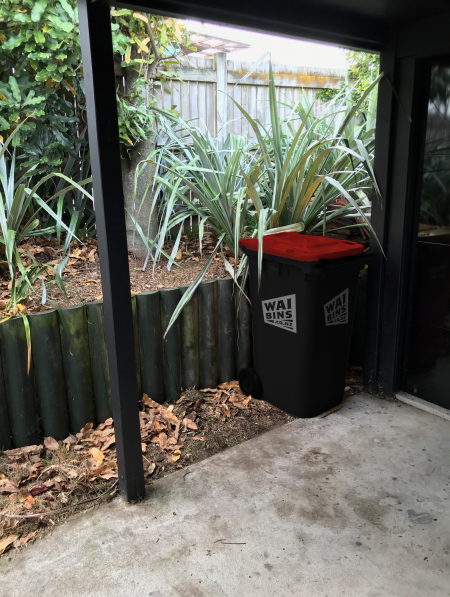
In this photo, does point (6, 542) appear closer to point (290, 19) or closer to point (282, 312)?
point (282, 312)

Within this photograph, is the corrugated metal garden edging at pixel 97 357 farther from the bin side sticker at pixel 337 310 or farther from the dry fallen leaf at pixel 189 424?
the bin side sticker at pixel 337 310

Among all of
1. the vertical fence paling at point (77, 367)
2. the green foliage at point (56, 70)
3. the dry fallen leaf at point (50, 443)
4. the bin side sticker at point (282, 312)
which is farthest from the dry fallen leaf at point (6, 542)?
the green foliage at point (56, 70)

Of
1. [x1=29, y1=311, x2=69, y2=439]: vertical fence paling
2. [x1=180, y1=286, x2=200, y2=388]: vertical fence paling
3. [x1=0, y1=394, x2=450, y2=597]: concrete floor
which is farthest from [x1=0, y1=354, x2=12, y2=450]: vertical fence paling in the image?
[x1=180, y1=286, x2=200, y2=388]: vertical fence paling

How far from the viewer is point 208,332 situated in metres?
2.92

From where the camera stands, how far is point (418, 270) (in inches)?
111

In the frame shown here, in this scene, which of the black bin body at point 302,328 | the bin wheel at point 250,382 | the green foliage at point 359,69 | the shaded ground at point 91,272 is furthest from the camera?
the green foliage at point 359,69

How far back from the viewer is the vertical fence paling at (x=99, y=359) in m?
2.44

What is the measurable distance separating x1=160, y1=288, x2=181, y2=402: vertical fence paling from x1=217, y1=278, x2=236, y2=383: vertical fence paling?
303 mm

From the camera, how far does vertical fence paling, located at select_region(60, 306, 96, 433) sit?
2367 mm

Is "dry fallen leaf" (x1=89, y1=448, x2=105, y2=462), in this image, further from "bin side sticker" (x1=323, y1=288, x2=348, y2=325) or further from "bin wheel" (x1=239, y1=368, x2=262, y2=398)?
"bin side sticker" (x1=323, y1=288, x2=348, y2=325)

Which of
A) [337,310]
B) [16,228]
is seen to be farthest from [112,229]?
[337,310]

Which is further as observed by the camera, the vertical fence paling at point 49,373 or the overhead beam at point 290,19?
the vertical fence paling at point 49,373

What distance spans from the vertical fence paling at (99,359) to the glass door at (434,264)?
1.85 metres

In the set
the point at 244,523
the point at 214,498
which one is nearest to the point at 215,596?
the point at 244,523
